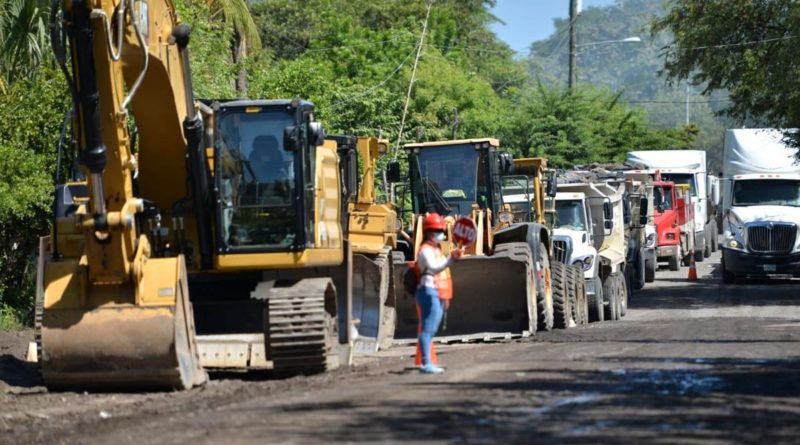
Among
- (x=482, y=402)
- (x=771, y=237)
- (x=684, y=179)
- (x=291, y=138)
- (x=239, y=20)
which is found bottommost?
(x=771, y=237)

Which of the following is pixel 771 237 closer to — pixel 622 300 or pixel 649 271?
pixel 649 271

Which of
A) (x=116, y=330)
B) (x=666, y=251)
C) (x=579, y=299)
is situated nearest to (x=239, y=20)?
(x=579, y=299)

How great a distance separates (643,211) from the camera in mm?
35719

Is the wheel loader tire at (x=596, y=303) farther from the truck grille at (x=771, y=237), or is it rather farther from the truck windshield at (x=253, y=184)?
the truck windshield at (x=253, y=184)

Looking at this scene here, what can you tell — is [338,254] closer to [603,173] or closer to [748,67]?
[748,67]

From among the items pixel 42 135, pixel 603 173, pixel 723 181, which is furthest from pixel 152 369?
pixel 723 181

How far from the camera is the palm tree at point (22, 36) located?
22844 mm

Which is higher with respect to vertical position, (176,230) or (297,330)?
(176,230)

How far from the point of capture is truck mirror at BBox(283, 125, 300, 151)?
15195 millimetres

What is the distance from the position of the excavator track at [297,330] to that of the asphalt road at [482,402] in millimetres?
263

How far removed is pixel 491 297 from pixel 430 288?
21.6ft

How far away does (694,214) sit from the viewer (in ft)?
154

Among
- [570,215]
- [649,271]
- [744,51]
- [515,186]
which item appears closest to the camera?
[515,186]

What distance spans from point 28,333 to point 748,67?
1831cm
